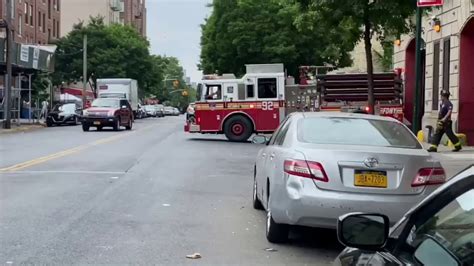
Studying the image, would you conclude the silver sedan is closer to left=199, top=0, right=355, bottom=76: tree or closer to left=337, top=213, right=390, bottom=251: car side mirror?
left=337, top=213, right=390, bottom=251: car side mirror

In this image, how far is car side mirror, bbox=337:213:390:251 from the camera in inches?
112

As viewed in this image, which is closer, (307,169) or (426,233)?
(426,233)

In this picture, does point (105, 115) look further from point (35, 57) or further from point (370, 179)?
point (370, 179)

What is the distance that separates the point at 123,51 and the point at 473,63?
4728 centimetres

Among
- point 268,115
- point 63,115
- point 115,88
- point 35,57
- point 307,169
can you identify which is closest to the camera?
point 307,169

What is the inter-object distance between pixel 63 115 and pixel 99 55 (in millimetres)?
20844

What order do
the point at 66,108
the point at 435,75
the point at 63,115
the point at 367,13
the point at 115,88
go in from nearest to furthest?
the point at 367,13 → the point at 435,75 → the point at 63,115 → the point at 66,108 → the point at 115,88

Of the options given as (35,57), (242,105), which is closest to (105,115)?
(35,57)

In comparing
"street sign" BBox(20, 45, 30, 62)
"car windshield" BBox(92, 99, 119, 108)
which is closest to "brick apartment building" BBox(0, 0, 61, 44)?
"street sign" BBox(20, 45, 30, 62)

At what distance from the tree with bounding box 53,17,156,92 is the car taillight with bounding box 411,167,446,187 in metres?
56.4

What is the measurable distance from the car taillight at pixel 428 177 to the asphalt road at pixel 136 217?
1237mm

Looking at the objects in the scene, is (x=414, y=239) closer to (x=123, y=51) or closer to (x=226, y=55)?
(x=226, y=55)

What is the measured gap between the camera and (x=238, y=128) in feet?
85.3

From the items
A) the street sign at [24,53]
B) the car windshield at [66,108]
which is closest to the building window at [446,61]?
the street sign at [24,53]
